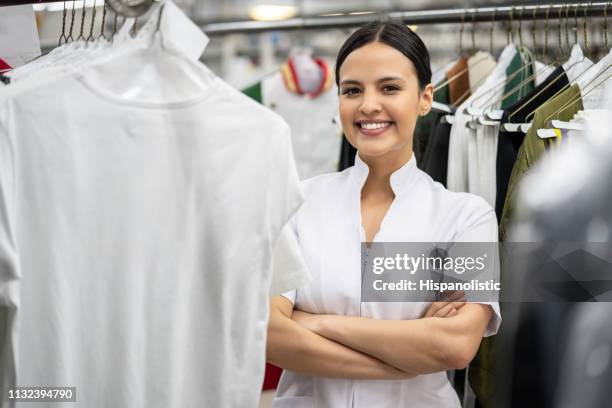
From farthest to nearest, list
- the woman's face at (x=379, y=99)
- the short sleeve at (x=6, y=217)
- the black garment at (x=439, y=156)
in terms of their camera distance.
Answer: the black garment at (x=439, y=156), the woman's face at (x=379, y=99), the short sleeve at (x=6, y=217)

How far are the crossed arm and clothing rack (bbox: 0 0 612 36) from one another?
76 cm

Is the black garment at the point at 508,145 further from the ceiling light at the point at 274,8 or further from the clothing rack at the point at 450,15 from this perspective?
the ceiling light at the point at 274,8

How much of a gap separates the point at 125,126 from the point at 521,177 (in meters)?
0.82

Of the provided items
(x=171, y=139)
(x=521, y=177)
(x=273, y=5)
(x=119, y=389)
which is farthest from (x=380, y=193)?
(x=273, y=5)

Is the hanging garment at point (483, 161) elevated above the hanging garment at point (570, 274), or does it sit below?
above

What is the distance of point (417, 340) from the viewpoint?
1.28 meters

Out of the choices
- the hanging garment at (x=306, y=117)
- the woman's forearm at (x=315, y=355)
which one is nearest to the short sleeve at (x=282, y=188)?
the woman's forearm at (x=315, y=355)

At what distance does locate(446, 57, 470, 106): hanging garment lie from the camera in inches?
82.6

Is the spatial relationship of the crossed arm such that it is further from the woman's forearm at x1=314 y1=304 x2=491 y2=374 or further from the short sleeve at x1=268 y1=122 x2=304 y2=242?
the short sleeve at x1=268 y1=122 x2=304 y2=242

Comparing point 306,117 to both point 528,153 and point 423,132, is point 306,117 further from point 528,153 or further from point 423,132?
point 528,153

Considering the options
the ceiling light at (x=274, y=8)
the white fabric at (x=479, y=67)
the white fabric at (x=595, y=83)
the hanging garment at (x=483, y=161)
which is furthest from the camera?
the ceiling light at (x=274, y=8)

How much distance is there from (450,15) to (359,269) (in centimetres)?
86

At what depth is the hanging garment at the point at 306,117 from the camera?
10.3 ft

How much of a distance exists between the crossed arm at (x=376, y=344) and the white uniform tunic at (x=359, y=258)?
0.19ft
